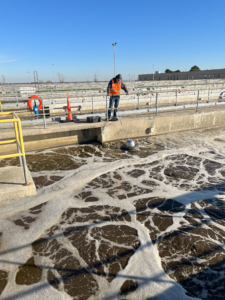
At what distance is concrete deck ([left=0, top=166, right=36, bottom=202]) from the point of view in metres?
4.38

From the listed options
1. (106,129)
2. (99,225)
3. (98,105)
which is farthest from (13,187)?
(98,105)

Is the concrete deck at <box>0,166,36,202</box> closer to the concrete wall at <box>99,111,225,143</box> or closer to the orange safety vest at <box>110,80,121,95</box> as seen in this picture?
the concrete wall at <box>99,111,225,143</box>

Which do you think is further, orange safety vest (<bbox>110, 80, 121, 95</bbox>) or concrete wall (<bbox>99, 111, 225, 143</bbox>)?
concrete wall (<bbox>99, 111, 225, 143</bbox>)

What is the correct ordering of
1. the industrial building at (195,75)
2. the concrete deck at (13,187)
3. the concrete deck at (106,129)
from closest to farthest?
the concrete deck at (13,187) → the concrete deck at (106,129) → the industrial building at (195,75)

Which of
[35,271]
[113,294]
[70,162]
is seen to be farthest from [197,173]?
[35,271]

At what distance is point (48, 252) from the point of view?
3357mm

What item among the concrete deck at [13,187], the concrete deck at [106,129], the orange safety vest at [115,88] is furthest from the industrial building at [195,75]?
the concrete deck at [13,187]

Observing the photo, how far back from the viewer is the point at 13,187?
4.43m

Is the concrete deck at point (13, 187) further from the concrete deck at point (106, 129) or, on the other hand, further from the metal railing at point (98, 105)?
the concrete deck at point (106, 129)

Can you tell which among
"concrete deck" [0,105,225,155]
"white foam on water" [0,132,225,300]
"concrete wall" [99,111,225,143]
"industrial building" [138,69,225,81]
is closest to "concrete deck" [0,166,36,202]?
"white foam on water" [0,132,225,300]

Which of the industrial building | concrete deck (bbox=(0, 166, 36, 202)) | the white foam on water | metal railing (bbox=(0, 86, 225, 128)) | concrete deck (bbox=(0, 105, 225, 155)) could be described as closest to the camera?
the white foam on water

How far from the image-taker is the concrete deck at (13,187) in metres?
4.38

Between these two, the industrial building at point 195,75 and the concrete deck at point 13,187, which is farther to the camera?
the industrial building at point 195,75

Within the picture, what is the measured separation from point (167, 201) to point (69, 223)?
6.78 feet
